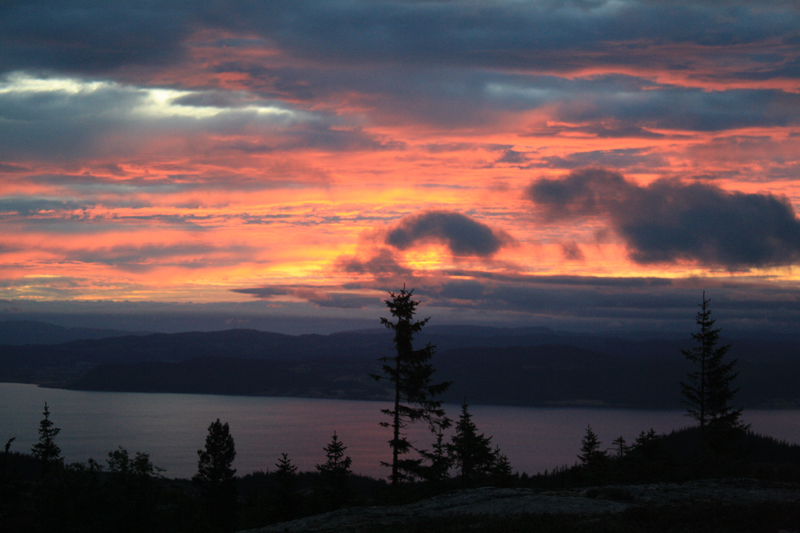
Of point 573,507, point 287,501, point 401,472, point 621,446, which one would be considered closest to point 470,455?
point 401,472

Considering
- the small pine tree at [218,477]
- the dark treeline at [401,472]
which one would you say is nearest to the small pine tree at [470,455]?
the dark treeline at [401,472]

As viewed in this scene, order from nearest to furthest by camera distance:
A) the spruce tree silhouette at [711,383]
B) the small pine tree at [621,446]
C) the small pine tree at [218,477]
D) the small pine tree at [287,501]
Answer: the small pine tree at [287,501] → the spruce tree silhouette at [711,383] → the small pine tree at [621,446] → the small pine tree at [218,477]

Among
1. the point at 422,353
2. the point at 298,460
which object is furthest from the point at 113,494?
the point at 298,460

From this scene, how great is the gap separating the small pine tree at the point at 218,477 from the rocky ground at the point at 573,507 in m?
56.3

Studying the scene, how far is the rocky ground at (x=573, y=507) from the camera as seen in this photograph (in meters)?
16.6

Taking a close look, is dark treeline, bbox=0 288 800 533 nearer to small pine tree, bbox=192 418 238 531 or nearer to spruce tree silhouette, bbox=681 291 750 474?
spruce tree silhouette, bbox=681 291 750 474

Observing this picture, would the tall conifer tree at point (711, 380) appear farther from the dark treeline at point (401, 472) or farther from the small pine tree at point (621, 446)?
the small pine tree at point (621, 446)

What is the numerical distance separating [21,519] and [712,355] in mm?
57873

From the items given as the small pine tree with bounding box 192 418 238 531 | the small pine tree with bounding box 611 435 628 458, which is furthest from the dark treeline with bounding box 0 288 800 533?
the small pine tree with bounding box 192 418 238 531

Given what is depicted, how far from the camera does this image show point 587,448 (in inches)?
2270

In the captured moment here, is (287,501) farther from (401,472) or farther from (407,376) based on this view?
(407,376)

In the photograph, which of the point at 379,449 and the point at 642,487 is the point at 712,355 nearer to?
the point at 642,487

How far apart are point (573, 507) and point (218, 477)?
213ft

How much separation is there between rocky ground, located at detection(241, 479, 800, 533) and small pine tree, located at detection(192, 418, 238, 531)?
56.3 metres
